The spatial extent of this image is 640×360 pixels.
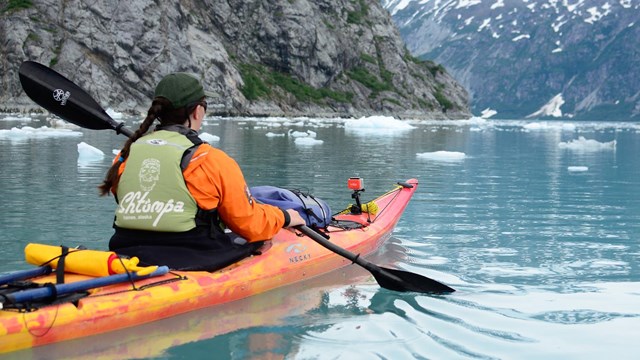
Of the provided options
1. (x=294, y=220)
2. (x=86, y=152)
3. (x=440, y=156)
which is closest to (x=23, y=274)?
(x=294, y=220)

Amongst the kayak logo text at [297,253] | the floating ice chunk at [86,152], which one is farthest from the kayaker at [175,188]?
the floating ice chunk at [86,152]

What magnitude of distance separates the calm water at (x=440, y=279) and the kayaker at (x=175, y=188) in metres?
0.56

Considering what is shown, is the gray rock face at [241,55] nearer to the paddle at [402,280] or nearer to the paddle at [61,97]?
the paddle at [61,97]

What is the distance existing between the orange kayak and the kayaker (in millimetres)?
215

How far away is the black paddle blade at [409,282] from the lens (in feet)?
18.7

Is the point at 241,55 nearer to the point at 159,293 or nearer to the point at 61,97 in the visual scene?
the point at 61,97

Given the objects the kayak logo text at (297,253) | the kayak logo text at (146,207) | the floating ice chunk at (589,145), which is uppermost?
the kayak logo text at (146,207)

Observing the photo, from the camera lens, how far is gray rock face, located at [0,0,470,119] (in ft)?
189

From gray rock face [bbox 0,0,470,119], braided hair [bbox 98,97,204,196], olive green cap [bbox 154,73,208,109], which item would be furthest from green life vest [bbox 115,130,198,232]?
gray rock face [bbox 0,0,470,119]

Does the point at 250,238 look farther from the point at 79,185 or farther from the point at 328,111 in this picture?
the point at 328,111

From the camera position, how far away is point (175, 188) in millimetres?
4535

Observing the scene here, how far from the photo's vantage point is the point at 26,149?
18922 mm

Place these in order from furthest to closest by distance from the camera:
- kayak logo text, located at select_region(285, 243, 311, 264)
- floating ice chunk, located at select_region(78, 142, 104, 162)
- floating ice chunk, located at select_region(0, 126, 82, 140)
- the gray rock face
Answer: the gray rock face, floating ice chunk, located at select_region(0, 126, 82, 140), floating ice chunk, located at select_region(78, 142, 104, 162), kayak logo text, located at select_region(285, 243, 311, 264)

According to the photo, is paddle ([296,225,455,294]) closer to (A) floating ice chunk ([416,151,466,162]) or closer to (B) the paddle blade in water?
(B) the paddle blade in water
